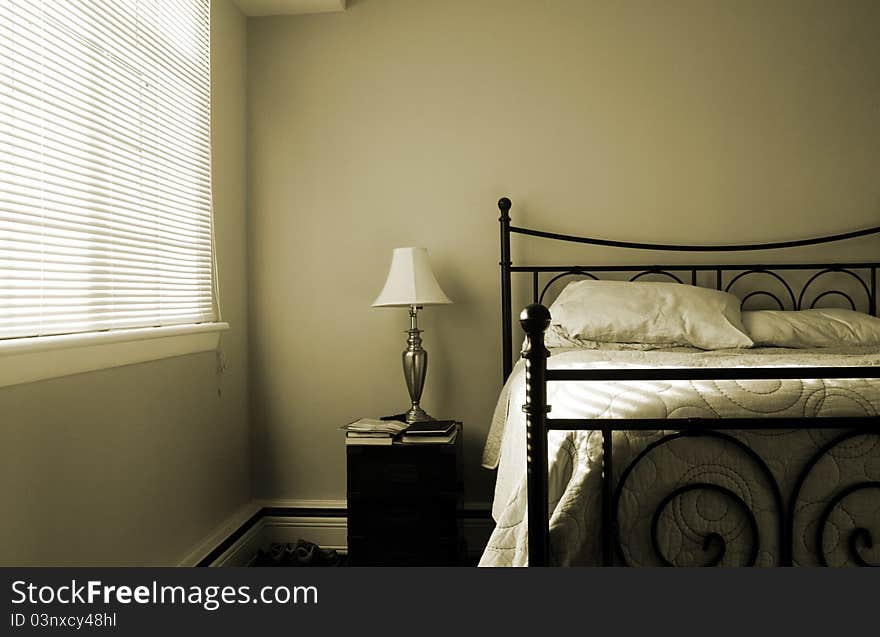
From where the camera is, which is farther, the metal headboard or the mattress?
the metal headboard

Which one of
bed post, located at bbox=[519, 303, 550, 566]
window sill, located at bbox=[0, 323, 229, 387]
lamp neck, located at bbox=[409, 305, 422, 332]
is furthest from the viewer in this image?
lamp neck, located at bbox=[409, 305, 422, 332]

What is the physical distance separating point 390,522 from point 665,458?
143 centimetres

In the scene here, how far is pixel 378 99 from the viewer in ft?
10.1

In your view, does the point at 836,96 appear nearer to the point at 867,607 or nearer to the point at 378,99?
the point at 378,99

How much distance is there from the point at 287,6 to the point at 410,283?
1344mm

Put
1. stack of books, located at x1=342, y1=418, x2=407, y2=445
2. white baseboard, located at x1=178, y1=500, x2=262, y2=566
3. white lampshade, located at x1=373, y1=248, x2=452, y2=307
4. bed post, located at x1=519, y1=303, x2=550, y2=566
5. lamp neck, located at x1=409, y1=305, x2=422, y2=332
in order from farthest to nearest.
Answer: lamp neck, located at x1=409, y1=305, x2=422, y2=332, white lampshade, located at x1=373, y1=248, x2=452, y2=307, stack of books, located at x1=342, y1=418, x2=407, y2=445, white baseboard, located at x1=178, y1=500, x2=262, y2=566, bed post, located at x1=519, y1=303, x2=550, y2=566

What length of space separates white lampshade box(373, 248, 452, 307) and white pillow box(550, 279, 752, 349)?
0.48 metres

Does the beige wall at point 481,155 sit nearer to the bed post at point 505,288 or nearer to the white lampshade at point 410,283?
the bed post at point 505,288

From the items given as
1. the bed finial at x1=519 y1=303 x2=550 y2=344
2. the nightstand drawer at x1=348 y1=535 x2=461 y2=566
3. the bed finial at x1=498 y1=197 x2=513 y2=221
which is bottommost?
the nightstand drawer at x1=348 y1=535 x2=461 y2=566

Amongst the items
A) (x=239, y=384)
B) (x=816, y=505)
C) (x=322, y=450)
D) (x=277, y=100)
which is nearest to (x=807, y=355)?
(x=816, y=505)

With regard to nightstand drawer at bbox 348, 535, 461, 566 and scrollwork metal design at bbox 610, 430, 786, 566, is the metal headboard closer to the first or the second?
nightstand drawer at bbox 348, 535, 461, 566

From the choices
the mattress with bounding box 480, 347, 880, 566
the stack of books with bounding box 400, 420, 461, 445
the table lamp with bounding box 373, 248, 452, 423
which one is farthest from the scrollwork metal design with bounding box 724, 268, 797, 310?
the mattress with bounding box 480, 347, 880, 566

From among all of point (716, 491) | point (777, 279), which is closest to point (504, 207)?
point (777, 279)

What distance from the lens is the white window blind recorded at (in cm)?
158
